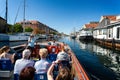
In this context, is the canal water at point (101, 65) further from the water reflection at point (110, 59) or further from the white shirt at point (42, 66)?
the white shirt at point (42, 66)

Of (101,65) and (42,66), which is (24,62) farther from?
(101,65)

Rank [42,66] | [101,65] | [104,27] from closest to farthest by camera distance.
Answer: [42,66] → [101,65] → [104,27]

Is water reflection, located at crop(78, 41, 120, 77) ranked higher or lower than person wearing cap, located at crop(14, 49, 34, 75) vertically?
lower

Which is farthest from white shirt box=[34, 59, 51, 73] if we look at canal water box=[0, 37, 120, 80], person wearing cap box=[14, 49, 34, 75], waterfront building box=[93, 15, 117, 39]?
waterfront building box=[93, 15, 117, 39]

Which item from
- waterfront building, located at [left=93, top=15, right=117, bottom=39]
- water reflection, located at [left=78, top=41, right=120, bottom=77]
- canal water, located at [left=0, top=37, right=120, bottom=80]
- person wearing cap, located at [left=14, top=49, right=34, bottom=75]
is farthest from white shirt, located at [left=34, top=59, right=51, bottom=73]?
waterfront building, located at [left=93, top=15, right=117, bottom=39]

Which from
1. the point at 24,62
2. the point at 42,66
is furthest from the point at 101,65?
the point at 24,62

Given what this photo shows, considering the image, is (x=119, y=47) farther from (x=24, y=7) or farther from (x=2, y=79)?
(x=24, y=7)

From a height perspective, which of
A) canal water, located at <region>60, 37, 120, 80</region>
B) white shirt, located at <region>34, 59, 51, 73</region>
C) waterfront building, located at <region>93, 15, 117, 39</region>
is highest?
waterfront building, located at <region>93, 15, 117, 39</region>

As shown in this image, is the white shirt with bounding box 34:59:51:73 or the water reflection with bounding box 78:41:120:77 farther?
the water reflection with bounding box 78:41:120:77

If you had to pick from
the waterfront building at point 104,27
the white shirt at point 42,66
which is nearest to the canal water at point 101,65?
the white shirt at point 42,66

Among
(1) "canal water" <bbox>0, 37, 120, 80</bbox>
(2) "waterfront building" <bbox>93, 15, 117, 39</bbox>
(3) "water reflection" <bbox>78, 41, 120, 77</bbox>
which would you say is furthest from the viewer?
(2) "waterfront building" <bbox>93, 15, 117, 39</bbox>

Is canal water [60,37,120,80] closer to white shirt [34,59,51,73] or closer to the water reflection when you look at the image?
the water reflection

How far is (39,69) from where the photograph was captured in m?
5.44

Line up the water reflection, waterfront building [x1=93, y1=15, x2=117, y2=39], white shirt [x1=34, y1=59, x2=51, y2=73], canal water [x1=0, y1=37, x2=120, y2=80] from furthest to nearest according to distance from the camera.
Answer: 1. waterfront building [x1=93, y1=15, x2=117, y2=39]
2. the water reflection
3. canal water [x1=0, y1=37, x2=120, y2=80]
4. white shirt [x1=34, y1=59, x2=51, y2=73]
